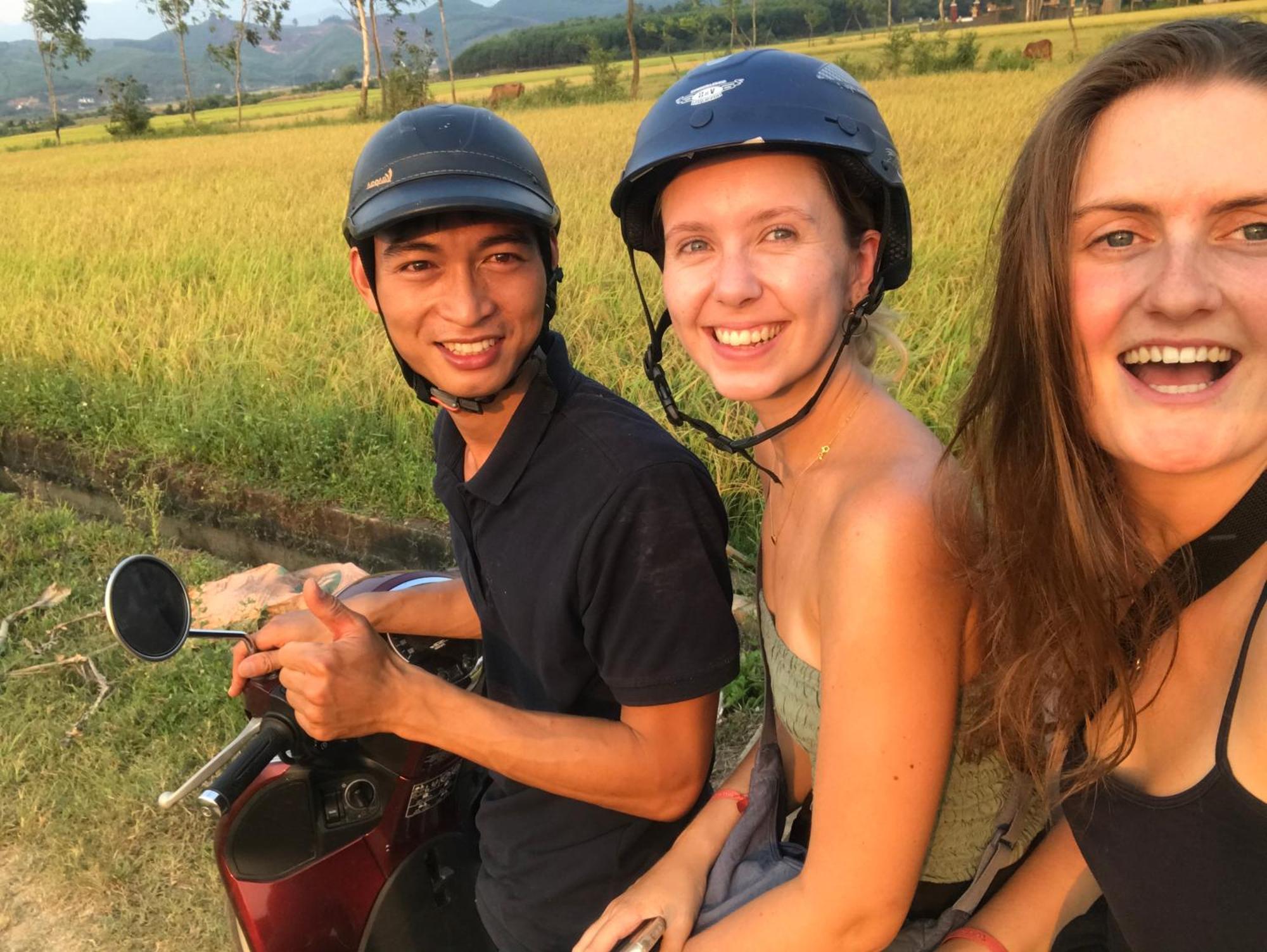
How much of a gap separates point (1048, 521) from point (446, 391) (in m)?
1.03

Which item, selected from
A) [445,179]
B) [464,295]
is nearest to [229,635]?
[464,295]

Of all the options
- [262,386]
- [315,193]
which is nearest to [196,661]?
[262,386]

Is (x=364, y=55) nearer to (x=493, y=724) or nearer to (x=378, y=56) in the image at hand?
(x=378, y=56)

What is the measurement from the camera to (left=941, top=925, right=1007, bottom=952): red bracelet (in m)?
1.39

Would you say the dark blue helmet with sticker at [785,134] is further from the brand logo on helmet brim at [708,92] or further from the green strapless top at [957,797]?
the green strapless top at [957,797]

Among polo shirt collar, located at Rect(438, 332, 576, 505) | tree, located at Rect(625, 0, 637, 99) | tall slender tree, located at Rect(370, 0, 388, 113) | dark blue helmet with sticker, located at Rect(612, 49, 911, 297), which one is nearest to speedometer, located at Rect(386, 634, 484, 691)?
polo shirt collar, located at Rect(438, 332, 576, 505)

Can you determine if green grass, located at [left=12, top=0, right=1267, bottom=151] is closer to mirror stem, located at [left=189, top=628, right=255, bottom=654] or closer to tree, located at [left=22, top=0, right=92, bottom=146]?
tree, located at [left=22, top=0, right=92, bottom=146]

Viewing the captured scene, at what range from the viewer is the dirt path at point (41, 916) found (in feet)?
8.35

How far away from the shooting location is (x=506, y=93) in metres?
36.6

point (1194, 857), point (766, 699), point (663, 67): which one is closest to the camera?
point (1194, 857)

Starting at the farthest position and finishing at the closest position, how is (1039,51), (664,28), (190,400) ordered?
(664,28), (1039,51), (190,400)

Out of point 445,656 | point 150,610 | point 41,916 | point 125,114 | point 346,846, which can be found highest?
point 125,114

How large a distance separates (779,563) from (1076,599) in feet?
1.50

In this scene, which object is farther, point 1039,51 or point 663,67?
point 663,67
